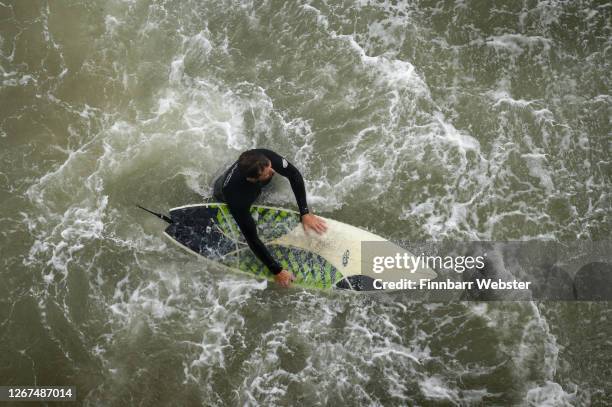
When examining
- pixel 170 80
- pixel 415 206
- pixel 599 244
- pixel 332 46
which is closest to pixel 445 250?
pixel 415 206

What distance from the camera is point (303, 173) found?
8250 millimetres

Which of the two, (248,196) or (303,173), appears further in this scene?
(303,173)

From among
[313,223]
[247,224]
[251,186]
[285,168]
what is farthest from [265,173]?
[313,223]

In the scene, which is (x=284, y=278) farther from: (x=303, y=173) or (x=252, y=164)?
(x=252, y=164)

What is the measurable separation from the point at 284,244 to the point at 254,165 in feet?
5.92

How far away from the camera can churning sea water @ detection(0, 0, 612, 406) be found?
23.6 ft

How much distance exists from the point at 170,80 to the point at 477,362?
→ 6305 millimetres

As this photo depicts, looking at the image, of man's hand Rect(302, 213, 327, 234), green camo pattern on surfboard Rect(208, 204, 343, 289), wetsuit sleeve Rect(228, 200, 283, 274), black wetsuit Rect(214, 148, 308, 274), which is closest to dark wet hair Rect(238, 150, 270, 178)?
black wetsuit Rect(214, 148, 308, 274)

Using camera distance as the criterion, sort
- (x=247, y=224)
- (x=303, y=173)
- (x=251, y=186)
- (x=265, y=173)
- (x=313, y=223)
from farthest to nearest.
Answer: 1. (x=303, y=173)
2. (x=313, y=223)
3. (x=251, y=186)
4. (x=247, y=224)
5. (x=265, y=173)

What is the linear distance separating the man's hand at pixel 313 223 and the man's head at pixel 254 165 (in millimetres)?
1381

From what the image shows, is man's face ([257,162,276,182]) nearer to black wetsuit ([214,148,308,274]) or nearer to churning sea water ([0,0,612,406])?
black wetsuit ([214,148,308,274])

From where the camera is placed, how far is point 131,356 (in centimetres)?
744

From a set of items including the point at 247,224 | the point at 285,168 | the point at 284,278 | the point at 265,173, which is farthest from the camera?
the point at 284,278

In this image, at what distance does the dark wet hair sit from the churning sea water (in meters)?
1.88
